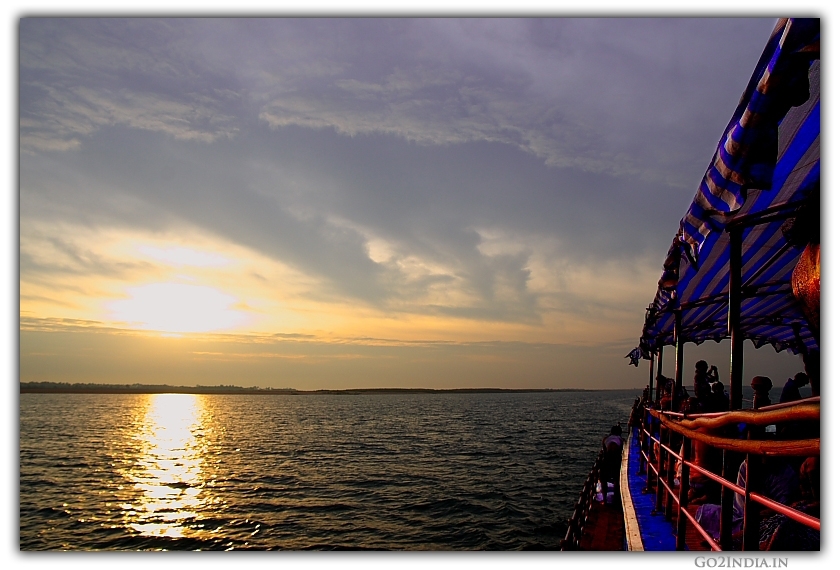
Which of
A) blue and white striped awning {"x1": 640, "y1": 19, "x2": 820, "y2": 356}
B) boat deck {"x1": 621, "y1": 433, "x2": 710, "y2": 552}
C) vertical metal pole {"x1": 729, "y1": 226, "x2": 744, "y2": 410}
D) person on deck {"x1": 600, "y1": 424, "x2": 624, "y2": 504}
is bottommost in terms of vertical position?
person on deck {"x1": 600, "y1": 424, "x2": 624, "y2": 504}

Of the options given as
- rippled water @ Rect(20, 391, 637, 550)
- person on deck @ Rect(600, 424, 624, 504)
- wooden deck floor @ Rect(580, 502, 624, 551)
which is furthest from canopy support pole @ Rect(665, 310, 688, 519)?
rippled water @ Rect(20, 391, 637, 550)

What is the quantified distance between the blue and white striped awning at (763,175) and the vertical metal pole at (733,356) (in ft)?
0.80

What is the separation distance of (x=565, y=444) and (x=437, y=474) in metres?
17.1

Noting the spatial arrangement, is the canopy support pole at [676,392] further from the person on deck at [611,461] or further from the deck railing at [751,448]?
the person on deck at [611,461]

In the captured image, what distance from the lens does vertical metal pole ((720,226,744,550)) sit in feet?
13.5

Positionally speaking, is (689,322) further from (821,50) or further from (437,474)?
(437,474)

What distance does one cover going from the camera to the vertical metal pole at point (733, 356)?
4.12 m

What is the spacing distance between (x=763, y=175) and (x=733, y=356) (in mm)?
2377

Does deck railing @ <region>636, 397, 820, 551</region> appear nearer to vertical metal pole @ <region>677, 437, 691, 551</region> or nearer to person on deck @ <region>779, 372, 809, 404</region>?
vertical metal pole @ <region>677, 437, 691, 551</region>

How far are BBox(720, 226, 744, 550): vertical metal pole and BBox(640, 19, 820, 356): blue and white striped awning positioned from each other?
9.6 inches

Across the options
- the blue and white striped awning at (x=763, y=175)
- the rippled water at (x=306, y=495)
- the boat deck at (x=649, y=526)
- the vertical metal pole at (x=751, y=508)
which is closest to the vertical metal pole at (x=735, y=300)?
the blue and white striped awning at (x=763, y=175)

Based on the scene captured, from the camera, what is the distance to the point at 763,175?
2.80m

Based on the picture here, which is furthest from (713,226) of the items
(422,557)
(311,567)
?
(311,567)

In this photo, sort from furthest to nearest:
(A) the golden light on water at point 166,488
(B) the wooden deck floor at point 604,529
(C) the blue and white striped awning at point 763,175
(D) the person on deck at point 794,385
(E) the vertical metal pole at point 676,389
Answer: (A) the golden light on water at point 166,488, (B) the wooden deck floor at point 604,529, (D) the person on deck at point 794,385, (E) the vertical metal pole at point 676,389, (C) the blue and white striped awning at point 763,175
